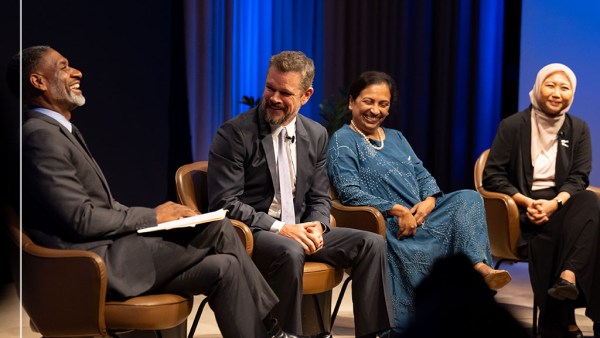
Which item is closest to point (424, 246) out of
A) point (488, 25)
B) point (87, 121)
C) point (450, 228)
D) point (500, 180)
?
point (450, 228)

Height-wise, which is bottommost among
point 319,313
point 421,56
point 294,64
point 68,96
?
A: point 319,313

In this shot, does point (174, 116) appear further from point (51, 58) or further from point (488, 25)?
point (51, 58)

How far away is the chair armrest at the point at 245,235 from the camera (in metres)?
3.27

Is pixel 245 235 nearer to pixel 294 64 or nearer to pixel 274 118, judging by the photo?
pixel 274 118

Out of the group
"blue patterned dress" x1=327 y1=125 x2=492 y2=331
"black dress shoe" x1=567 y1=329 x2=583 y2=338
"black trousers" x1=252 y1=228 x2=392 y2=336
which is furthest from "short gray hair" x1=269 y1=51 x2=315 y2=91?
"black dress shoe" x1=567 y1=329 x2=583 y2=338

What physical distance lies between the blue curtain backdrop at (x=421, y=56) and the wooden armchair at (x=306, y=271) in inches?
116

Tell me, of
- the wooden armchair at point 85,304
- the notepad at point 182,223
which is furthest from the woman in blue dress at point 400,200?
the wooden armchair at point 85,304

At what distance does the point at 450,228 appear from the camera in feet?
13.0

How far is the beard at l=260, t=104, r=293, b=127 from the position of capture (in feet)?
11.5

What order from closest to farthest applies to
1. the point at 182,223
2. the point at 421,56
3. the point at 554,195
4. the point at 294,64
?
the point at 182,223, the point at 294,64, the point at 554,195, the point at 421,56

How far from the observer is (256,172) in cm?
354

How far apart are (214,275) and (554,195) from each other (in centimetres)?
216

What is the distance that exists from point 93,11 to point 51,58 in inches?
70.7

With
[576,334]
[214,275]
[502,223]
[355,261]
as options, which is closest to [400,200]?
[502,223]
